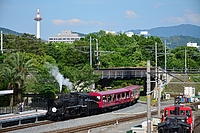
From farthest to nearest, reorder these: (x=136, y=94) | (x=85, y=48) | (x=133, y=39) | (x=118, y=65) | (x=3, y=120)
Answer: (x=133, y=39) → (x=118, y=65) → (x=85, y=48) → (x=136, y=94) → (x=3, y=120)

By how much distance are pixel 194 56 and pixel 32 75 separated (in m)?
67.2

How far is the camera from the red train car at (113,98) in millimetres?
37094

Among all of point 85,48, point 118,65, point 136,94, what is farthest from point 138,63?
point 136,94

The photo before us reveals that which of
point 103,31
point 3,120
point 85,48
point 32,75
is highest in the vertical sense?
point 103,31

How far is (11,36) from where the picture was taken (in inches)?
3501

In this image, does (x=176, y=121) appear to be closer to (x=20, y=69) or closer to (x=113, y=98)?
(x=113, y=98)

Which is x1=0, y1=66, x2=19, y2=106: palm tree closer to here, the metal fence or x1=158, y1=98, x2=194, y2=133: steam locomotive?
the metal fence

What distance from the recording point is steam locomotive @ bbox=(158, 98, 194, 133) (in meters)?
19.2

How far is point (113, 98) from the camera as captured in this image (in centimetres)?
4056

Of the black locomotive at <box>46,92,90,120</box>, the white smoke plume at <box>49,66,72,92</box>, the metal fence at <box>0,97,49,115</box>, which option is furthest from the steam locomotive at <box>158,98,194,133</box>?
the white smoke plume at <box>49,66,72,92</box>

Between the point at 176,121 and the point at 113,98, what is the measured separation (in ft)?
68.0

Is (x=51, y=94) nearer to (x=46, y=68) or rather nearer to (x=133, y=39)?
(x=46, y=68)

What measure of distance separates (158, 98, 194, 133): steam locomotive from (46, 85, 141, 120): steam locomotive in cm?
1246

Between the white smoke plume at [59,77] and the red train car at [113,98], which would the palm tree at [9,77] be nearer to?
the white smoke plume at [59,77]
